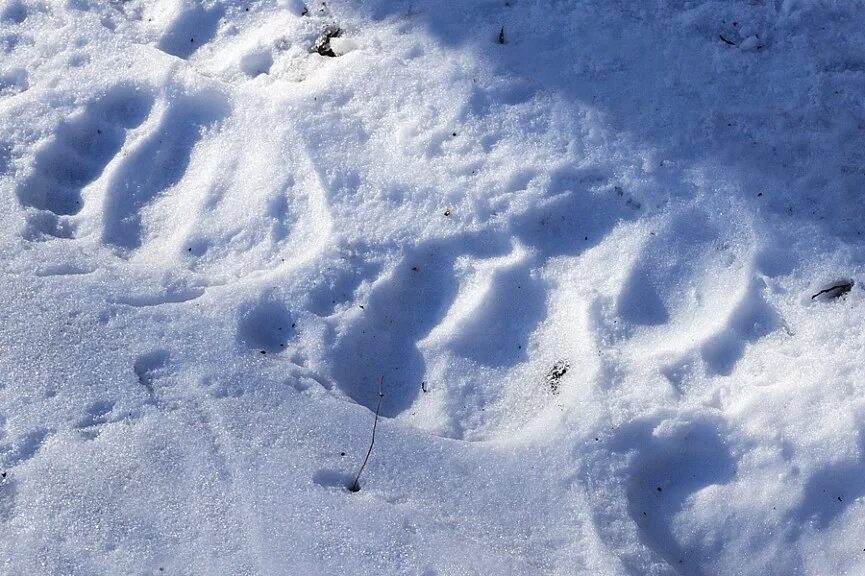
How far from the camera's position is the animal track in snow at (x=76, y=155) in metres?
2.55

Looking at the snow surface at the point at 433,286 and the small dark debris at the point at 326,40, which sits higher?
the small dark debris at the point at 326,40

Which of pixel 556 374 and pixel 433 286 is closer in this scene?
pixel 556 374

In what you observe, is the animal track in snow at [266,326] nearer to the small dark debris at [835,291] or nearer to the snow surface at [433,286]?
the snow surface at [433,286]

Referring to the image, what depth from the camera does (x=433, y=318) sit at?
2375 millimetres

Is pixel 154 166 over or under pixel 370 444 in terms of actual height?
over

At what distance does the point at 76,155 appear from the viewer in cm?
268

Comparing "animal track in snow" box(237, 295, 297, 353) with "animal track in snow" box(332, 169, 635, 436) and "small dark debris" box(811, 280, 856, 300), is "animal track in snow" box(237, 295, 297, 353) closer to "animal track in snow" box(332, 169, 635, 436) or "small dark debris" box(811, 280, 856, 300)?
"animal track in snow" box(332, 169, 635, 436)

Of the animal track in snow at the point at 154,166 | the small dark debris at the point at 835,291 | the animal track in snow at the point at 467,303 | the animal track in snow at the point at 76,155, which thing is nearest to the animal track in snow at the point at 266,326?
the animal track in snow at the point at 467,303

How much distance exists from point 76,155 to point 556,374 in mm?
1710

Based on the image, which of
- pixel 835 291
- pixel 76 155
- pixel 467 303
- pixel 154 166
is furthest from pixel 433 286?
pixel 76 155

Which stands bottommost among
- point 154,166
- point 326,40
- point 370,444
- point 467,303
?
point 370,444

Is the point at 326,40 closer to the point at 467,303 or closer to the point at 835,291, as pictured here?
the point at 467,303

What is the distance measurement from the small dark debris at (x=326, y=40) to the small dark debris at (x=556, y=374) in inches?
53.8

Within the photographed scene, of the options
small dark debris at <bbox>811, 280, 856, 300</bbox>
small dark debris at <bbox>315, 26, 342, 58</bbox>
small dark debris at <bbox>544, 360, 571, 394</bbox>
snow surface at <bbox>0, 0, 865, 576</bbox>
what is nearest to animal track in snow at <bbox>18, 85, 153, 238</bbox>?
snow surface at <bbox>0, 0, 865, 576</bbox>
